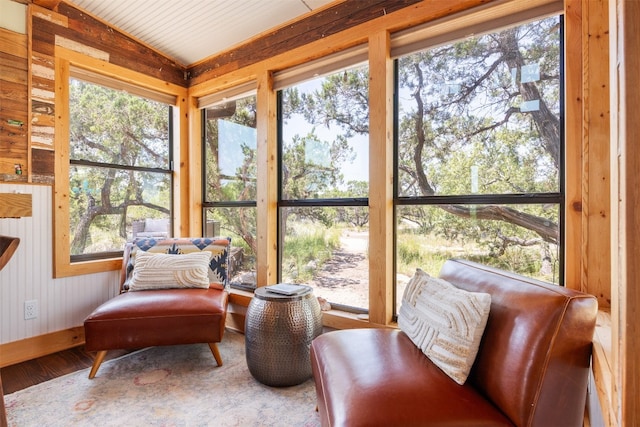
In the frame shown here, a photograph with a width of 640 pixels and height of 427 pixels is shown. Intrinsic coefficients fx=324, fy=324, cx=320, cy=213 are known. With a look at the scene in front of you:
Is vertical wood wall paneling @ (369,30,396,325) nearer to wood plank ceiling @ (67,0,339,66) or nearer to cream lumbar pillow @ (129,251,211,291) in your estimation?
wood plank ceiling @ (67,0,339,66)

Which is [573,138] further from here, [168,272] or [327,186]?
[168,272]

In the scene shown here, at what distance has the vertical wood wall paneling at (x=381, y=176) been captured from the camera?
211 centimetres

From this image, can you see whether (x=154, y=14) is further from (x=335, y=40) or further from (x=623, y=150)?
(x=623, y=150)

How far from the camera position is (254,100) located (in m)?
2.95

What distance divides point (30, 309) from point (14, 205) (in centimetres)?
177

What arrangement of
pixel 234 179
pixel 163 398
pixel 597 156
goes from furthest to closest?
1. pixel 234 179
2. pixel 163 398
3. pixel 597 156

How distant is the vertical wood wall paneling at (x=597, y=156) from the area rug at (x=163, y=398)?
153 cm

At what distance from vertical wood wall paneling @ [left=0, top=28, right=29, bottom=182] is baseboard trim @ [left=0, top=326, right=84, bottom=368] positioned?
1.15m

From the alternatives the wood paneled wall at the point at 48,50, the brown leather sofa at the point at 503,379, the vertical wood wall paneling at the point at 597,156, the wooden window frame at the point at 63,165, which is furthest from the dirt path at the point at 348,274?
the wood paneled wall at the point at 48,50

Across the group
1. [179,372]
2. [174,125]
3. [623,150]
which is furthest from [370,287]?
[174,125]

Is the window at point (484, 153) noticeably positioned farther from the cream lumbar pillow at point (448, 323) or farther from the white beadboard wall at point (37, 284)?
the white beadboard wall at point (37, 284)

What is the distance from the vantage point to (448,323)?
49.3 inches

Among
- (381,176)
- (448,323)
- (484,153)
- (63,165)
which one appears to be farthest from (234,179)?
(448,323)

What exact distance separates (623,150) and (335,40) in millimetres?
2083
